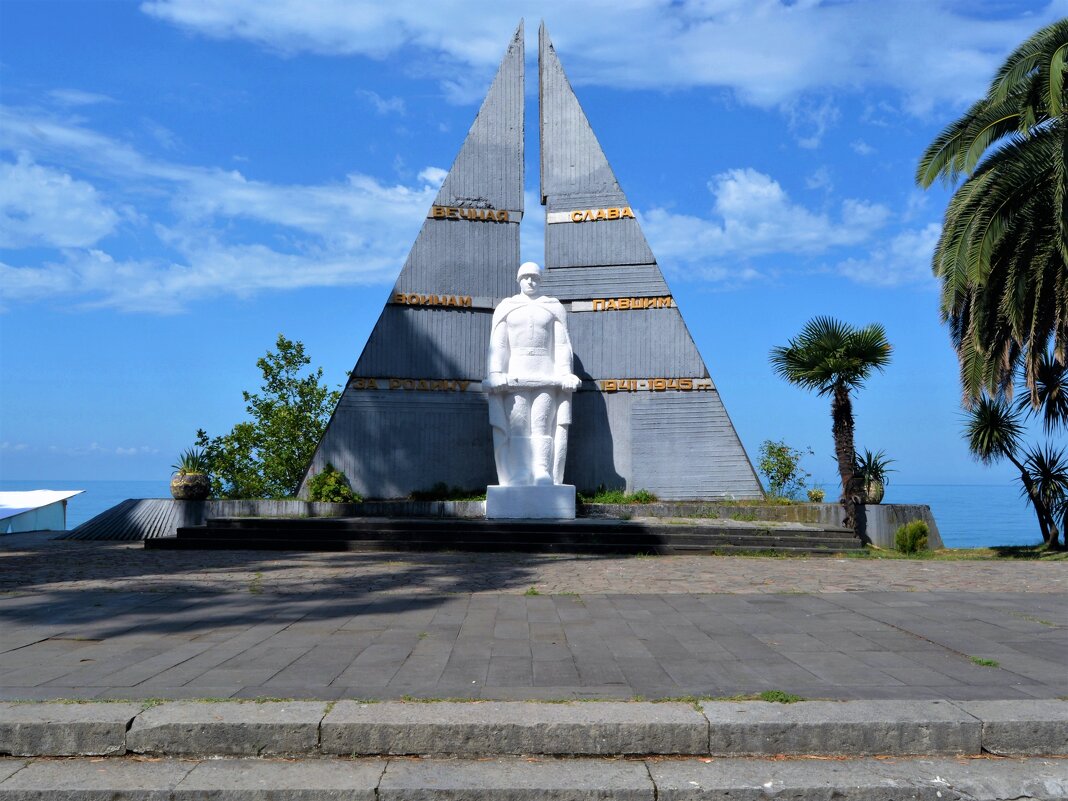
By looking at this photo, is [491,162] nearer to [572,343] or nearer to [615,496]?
[572,343]

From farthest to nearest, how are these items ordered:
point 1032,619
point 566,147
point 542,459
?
point 566,147, point 542,459, point 1032,619

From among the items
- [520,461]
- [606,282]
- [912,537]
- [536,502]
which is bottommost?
[912,537]

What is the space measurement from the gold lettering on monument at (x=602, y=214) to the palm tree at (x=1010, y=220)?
5.58 meters

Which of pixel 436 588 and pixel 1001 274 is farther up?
pixel 1001 274

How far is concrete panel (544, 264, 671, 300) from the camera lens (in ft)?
61.0

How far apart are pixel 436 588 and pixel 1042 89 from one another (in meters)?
12.1

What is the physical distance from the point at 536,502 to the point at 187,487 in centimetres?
661

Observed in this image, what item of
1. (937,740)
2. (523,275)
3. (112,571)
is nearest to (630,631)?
(937,740)

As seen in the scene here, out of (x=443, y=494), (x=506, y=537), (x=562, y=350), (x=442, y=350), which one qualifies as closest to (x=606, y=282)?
(x=562, y=350)

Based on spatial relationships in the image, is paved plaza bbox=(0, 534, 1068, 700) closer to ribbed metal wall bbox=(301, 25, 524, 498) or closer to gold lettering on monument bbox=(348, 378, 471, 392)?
ribbed metal wall bbox=(301, 25, 524, 498)

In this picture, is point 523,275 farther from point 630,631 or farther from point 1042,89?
point 630,631

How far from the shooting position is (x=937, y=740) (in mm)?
4230

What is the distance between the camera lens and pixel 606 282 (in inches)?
738

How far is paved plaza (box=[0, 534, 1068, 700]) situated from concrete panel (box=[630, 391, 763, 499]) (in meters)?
6.65
